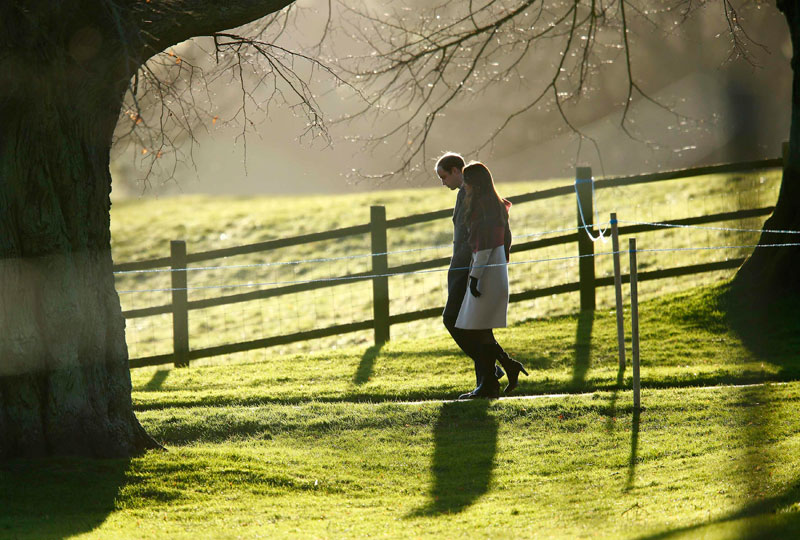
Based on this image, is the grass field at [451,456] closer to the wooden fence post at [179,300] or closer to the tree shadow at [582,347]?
the tree shadow at [582,347]

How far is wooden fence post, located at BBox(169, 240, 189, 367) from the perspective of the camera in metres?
10.6

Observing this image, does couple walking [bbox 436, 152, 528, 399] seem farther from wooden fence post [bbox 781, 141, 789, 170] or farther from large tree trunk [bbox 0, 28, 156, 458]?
wooden fence post [bbox 781, 141, 789, 170]

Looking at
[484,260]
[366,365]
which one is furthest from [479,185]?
[366,365]

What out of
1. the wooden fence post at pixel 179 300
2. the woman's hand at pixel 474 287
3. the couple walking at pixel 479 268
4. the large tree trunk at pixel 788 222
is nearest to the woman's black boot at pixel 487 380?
the couple walking at pixel 479 268

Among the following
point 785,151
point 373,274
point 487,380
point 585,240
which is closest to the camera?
point 487,380

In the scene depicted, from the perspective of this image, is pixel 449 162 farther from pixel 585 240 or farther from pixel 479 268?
pixel 585 240

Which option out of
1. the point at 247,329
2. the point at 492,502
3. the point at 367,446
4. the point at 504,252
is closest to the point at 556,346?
the point at 504,252

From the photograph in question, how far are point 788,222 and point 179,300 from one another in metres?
7.26

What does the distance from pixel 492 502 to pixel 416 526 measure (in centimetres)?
→ 67

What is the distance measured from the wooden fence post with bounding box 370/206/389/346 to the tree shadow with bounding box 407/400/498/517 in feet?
10.6

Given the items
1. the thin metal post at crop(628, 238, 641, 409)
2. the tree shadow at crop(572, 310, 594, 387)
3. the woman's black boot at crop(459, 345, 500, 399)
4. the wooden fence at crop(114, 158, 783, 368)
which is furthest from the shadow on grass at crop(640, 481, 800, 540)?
the wooden fence at crop(114, 158, 783, 368)

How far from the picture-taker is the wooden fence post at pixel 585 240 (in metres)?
11.5

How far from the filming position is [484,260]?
772cm

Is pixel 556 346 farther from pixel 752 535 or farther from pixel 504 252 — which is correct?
pixel 752 535
